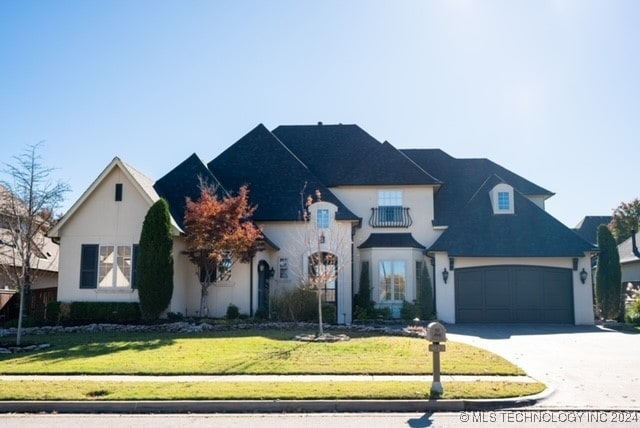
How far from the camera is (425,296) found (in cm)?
2341

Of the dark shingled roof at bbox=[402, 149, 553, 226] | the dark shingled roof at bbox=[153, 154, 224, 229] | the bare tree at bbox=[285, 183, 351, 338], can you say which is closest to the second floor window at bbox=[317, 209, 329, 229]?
the bare tree at bbox=[285, 183, 351, 338]

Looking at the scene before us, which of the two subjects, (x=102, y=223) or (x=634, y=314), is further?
(x=634, y=314)

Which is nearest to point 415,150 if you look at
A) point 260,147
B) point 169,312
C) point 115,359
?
point 260,147

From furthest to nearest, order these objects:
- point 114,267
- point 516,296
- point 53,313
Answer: point 516,296 < point 114,267 < point 53,313

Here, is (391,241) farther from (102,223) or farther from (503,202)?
(102,223)

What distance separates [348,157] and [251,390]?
66.0 ft

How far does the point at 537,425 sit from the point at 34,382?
9133mm

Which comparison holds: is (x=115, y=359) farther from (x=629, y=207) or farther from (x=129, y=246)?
(x=629, y=207)

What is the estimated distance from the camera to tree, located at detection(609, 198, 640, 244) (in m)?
44.1

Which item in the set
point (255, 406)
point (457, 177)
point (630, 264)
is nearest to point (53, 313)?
point (255, 406)

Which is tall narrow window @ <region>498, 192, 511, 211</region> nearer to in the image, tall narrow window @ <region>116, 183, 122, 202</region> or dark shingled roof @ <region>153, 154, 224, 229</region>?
dark shingled roof @ <region>153, 154, 224, 229</region>

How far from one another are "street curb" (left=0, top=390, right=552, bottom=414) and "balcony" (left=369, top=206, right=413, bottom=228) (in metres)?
17.4

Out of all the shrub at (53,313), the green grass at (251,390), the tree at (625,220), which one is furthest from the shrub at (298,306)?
the tree at (625,220)

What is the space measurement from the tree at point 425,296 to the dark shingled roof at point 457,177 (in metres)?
4.27
